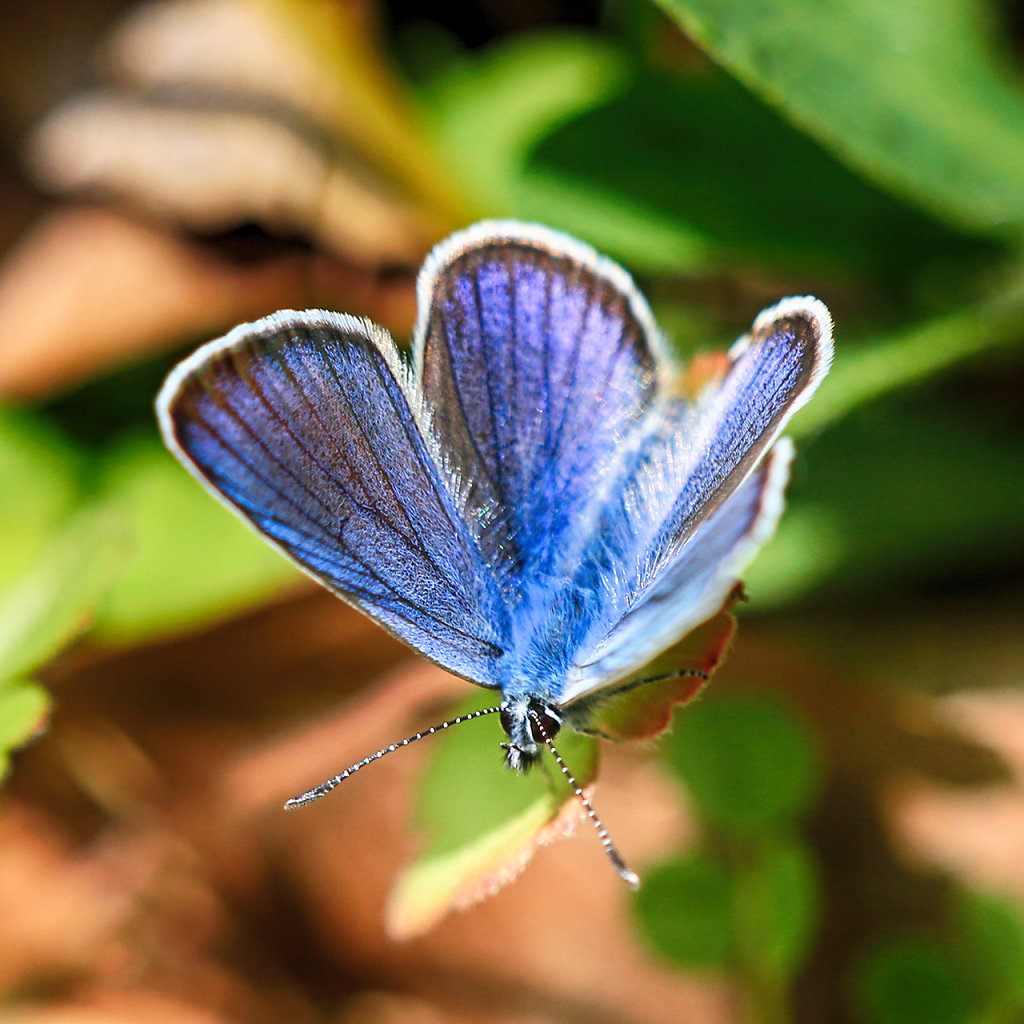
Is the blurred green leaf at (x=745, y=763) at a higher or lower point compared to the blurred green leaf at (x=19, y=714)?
lower

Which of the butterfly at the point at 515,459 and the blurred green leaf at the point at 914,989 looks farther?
the blurred green leaf at the point at 914,989

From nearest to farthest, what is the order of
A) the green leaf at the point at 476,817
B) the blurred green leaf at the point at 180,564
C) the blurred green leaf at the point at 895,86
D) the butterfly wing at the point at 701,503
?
the butterfly wing at the point at 701,503
the green leaf at the point at 476,817
the blurred green leaf at the point at 895,86
the blurred green leaf at the point at 180,564

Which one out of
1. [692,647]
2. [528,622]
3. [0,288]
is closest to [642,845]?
[528,622]

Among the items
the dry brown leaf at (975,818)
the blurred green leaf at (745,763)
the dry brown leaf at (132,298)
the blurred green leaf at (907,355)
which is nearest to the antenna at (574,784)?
the blurred green leaf at (745,763)

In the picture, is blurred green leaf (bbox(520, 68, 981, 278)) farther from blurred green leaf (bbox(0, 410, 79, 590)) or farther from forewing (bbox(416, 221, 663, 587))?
blurred green leaf (bbox(0, 410, 79, 590))

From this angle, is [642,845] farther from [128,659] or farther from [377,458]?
[128,659]

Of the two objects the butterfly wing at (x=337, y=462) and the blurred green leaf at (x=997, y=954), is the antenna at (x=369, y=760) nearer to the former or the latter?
the butterfly wing at (x=337, y=462)

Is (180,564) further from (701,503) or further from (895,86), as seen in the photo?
(895,86)

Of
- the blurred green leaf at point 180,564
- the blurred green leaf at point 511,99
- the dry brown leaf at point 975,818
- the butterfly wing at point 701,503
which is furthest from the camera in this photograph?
the blurred green leaf at point 511,99
